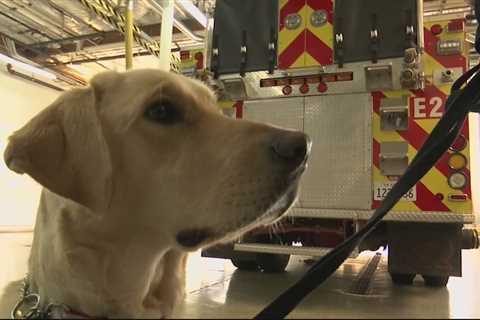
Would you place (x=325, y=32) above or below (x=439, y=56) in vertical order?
above

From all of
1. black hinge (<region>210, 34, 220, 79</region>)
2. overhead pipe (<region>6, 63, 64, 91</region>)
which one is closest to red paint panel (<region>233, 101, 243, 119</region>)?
black hinge (<region>210, 34, 220, 79</region>)

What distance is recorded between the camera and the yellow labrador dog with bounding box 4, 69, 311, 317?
131 cm

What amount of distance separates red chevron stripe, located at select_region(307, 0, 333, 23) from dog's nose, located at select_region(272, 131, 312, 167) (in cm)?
278

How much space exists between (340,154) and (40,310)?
9.08 ft

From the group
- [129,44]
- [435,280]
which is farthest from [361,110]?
[129,44]

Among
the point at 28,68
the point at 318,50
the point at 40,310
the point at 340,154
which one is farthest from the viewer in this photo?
the point at 28,68

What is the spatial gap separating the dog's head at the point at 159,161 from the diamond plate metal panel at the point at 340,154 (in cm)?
224

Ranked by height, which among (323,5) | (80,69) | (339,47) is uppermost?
(80,69)

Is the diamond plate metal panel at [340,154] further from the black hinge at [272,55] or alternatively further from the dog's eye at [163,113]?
the dog's eye at [163,113]

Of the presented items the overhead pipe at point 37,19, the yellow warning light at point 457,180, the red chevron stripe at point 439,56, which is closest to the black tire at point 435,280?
the yellow warning light at point 457,180

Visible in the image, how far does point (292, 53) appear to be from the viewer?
13.1ft

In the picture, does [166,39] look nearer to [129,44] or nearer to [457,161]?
[129,44]

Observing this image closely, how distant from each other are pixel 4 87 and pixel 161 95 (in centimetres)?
1079

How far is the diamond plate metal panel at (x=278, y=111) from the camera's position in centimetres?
388
